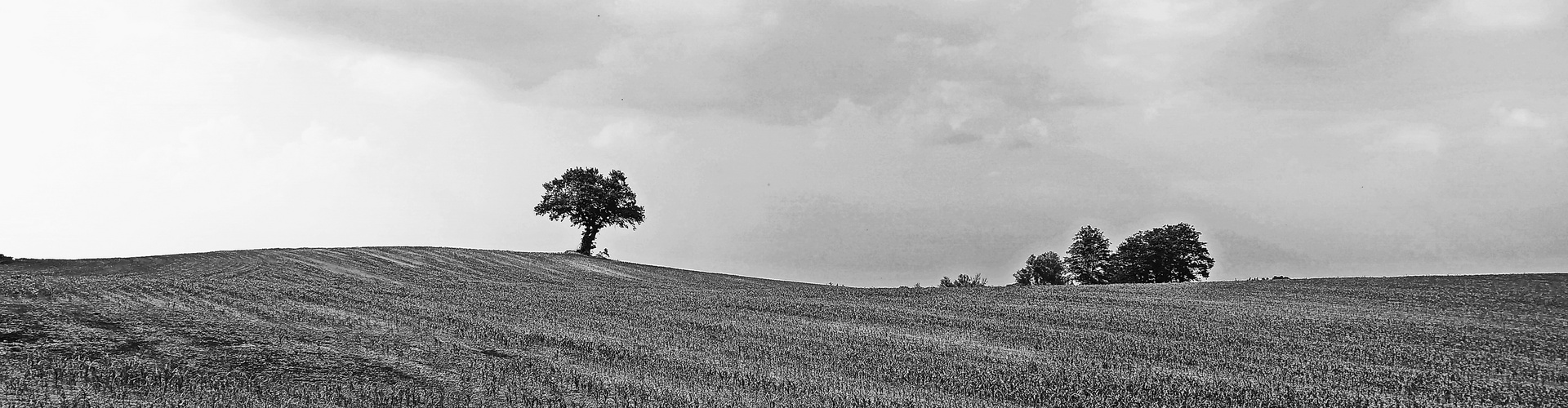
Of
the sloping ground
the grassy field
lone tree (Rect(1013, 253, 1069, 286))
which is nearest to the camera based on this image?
the grassy field

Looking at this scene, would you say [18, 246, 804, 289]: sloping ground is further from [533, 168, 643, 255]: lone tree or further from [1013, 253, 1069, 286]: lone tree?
[1013, 253, 1069, 286]: lone tree

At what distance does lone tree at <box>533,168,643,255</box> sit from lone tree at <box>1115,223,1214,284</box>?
38.4 metres

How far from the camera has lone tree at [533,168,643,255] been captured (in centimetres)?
7244

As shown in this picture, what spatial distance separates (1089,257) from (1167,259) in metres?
6.74

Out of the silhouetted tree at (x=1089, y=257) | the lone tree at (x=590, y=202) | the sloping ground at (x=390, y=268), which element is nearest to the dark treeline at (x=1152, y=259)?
the silhouetted tree at (x=1089, y=257)

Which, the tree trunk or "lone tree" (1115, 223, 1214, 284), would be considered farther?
the tree trunk

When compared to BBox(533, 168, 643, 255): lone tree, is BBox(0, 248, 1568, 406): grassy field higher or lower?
lower

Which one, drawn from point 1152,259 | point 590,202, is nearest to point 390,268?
point 590,202

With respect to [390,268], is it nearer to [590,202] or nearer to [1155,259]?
[590,202]

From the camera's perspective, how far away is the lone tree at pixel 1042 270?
233 feet

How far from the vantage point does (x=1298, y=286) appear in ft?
119

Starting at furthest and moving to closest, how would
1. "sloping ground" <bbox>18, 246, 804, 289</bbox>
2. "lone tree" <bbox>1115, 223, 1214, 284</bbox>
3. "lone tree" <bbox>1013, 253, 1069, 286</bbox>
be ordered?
"lone tree" <bbox>1013, 253, 1069, 286</bbox>
"lone tree" <bbox>1115, 223, 1214, 284</bbox>
"sloping ground" <bbox>18, 246, 804, 289</bbox>

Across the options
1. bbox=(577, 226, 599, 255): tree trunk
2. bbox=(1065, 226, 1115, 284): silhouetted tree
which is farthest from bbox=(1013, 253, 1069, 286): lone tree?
bbox=(577, 226, 599, 255): tree trunk

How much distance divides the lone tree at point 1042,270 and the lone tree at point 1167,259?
7.46 m
